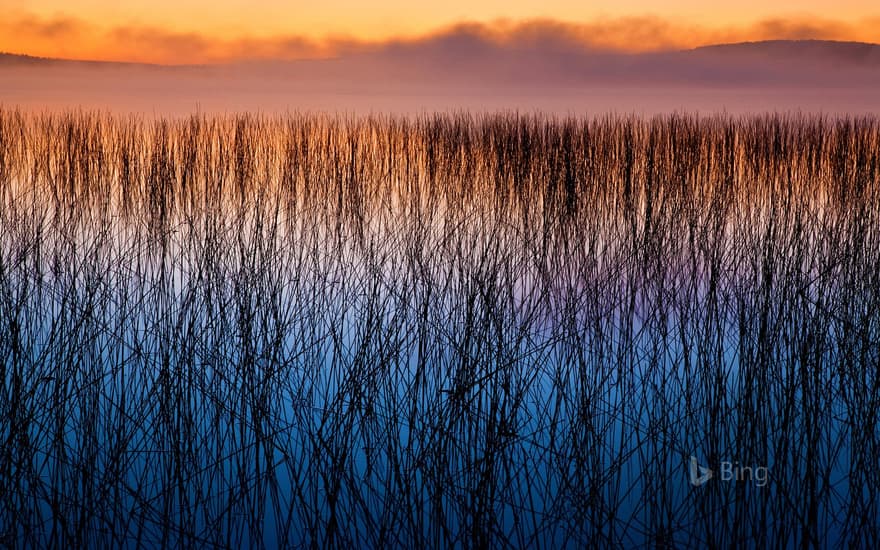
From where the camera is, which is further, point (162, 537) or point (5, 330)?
point (5, 330)

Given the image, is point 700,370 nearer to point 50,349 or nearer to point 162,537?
point 162,537

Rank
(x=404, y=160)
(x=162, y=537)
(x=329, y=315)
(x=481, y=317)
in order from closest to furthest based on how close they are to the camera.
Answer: (x=162, y=537) < (x=481, y=317) < (x=329, y=315) < (x=404, y=160)

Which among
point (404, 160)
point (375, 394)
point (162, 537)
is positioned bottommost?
point (162, 537)

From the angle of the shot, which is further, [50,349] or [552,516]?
[50,349]

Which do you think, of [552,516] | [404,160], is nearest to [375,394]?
[552,516]

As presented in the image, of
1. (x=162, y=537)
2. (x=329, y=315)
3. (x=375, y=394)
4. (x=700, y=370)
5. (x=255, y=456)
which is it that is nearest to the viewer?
(x=162, y=537)

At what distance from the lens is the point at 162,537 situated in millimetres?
1812

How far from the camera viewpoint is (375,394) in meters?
2.35

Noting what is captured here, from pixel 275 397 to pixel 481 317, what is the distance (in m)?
0.75

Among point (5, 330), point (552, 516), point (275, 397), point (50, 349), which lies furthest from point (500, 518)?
point (5, 330)

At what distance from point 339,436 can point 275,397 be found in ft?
1.27

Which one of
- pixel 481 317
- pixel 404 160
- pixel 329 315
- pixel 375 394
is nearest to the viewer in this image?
pixel 375 394

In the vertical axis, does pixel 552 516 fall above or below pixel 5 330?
below

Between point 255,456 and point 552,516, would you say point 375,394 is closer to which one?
point 255,456
